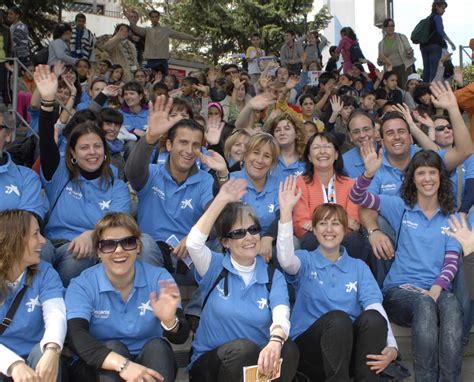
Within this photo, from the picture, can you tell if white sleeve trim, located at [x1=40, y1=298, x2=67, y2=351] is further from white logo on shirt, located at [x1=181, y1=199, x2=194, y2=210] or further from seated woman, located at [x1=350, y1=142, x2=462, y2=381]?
seated woman, located at [x1=350, y1=142, x2=462, y2=381]

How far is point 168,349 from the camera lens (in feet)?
10.7

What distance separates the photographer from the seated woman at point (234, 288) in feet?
11.4

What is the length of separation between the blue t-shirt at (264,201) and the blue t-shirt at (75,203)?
3.08 feet

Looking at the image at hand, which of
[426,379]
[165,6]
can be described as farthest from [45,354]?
[165,6]

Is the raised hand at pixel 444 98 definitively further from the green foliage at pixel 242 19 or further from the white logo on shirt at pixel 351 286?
the green foliage at pixel 242 19

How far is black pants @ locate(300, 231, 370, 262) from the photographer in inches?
170

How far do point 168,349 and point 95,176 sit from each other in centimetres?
146

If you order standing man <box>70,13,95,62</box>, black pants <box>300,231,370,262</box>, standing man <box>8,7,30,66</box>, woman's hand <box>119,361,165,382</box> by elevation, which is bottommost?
woman's hand <box>119,361,165,382</box>

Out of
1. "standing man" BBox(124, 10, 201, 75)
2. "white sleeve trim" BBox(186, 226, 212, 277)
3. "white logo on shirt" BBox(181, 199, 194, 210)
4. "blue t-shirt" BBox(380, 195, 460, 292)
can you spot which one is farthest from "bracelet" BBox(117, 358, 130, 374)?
"standing man" BBox(124, 10, 201, 75)

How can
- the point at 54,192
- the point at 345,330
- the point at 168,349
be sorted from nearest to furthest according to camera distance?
the point at 168,349
the point at 345,330
the point at 54,192

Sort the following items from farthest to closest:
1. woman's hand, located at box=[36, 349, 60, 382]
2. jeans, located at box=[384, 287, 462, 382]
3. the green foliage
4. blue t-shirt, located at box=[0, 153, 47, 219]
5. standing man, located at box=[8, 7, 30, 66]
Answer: the green foliage, standing man, located at box=[8, 7, 30, 66], blue t-shirt, located at box=[0, 153, 47, 219], jeans, located at box=[384, 287, 462, 382], woman's hand, located at box=[36, 349, 60, 382]

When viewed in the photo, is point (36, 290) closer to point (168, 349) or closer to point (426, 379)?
point (168, 349)

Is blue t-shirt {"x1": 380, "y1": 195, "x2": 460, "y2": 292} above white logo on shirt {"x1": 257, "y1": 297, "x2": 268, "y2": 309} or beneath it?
above

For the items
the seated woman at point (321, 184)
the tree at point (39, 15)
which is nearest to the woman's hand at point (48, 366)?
the seated woman at point (321, 184)
